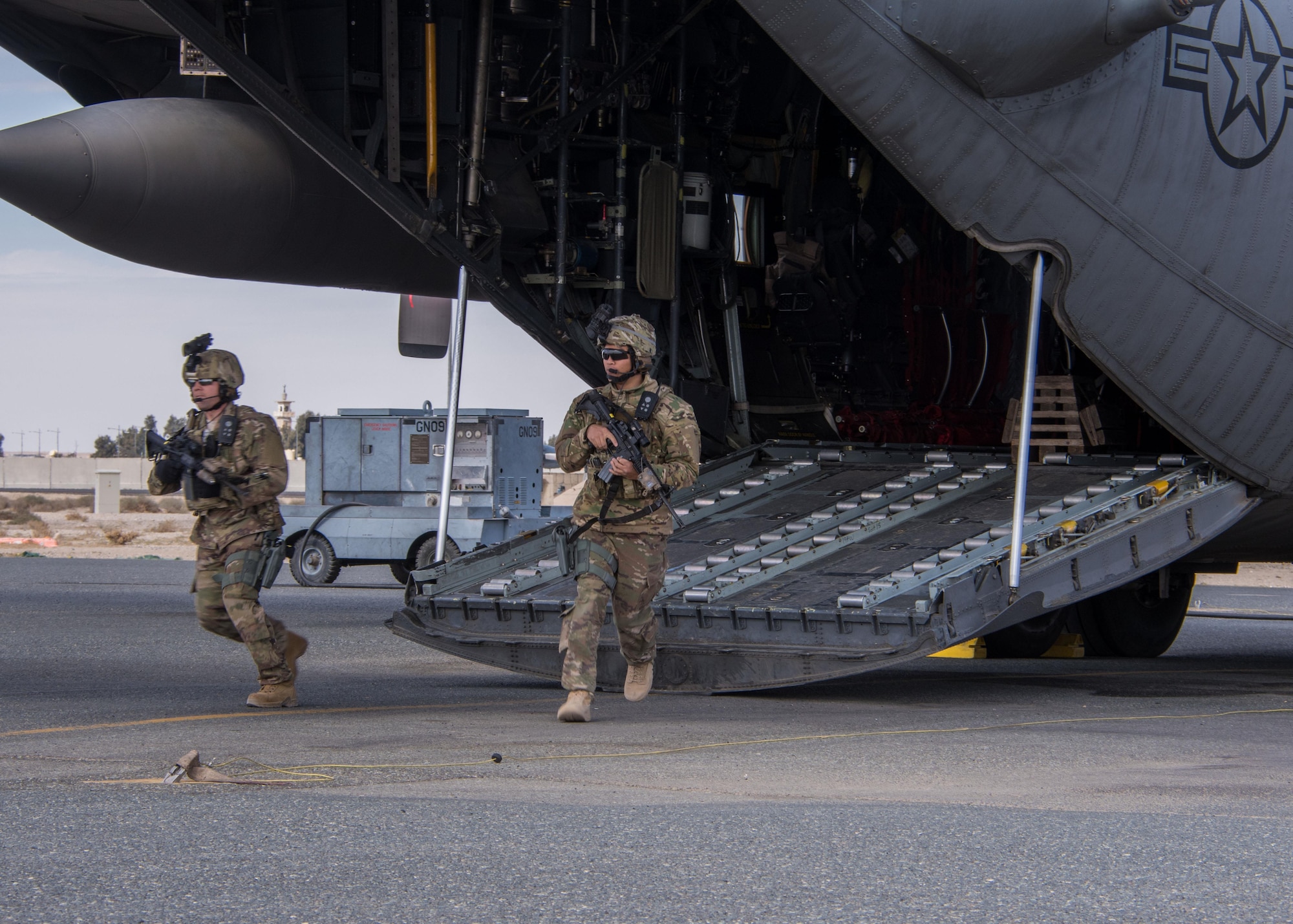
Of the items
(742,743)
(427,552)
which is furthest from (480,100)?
(427,552)

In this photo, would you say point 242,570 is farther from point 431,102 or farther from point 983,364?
point 983,364

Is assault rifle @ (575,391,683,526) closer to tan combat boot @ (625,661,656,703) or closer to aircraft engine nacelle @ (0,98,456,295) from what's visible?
tan combat boot @ (625,661,656,703)

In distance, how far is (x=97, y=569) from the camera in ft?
75.7

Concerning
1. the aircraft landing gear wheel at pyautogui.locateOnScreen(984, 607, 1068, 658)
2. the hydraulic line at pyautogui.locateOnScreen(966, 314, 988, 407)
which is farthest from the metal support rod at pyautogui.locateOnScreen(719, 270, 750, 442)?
the aircraft landing gear wheel at pyautogui.locateOnScreen(984, 607, 1068, 658)

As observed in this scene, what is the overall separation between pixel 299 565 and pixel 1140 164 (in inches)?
562

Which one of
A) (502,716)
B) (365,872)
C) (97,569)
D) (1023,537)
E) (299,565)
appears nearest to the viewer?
(365,872)

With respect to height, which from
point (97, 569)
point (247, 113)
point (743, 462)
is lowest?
point (97, 569)

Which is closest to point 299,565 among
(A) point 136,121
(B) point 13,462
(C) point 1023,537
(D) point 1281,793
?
(A) point 136,121

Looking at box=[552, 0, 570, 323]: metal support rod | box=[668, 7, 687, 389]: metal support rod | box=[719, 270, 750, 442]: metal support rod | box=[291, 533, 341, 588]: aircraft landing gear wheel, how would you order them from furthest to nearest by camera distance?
box=[291, 533, 341, 588]: aircraft landing gear wheel → box=[719, 270, 750, 442]: metal support rod → box=[668, 7, 687, 389]: metal support rod → box=[552, 0, 570, 323]: metal support rod

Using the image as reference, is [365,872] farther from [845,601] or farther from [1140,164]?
[1140,164]

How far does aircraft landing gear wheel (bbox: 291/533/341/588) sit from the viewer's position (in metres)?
20.5

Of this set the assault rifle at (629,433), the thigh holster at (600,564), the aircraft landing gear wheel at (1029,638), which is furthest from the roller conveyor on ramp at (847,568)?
the aircraft landing gear wheel at (1029,638)

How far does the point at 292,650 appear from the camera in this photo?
792 centimetres

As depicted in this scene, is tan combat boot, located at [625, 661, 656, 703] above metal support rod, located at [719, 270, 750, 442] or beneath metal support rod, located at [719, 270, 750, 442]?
beneath
